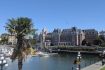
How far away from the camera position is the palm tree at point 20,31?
26.6m

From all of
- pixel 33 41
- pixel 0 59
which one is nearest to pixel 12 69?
pixel 33 41

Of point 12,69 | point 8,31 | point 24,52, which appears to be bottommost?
point 12,69

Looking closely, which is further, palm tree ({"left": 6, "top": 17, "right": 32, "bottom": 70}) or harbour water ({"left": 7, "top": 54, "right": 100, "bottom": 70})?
harbour water ({"left": 7, "top": 54, "right": 100, "bottom": 70})

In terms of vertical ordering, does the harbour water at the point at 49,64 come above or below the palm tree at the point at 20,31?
below

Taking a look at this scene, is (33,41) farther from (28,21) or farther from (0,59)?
(0,59)

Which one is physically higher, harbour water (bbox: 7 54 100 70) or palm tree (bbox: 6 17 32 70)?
palm tree (bbox: 6 17 32 70)

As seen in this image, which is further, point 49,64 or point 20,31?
point 49,64

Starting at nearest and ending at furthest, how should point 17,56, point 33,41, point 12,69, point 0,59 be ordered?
point 0,59, point 17,56, point 33,41, point 12,69

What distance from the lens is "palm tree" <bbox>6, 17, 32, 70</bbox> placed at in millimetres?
26561

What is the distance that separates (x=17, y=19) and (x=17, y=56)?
3.22m

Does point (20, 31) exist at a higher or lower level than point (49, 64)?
higher

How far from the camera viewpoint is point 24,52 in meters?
26.6

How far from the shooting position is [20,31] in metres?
27.1

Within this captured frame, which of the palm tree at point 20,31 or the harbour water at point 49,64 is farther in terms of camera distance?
the harbour water at point 49,64
